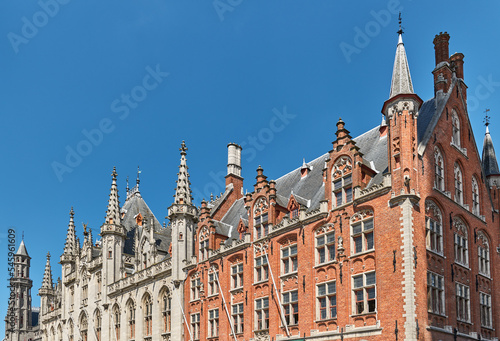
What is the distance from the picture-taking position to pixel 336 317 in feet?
112

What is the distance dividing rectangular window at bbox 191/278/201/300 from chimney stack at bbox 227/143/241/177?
11.7 metres

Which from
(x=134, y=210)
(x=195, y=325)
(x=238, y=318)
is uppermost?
(x=134, y=210)

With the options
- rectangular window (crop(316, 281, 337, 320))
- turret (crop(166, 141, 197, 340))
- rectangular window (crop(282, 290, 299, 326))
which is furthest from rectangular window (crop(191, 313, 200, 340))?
rectangular window (crop(316, 281, 337, 320))

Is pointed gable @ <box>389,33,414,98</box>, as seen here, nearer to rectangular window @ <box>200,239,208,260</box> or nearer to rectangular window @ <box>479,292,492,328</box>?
rectangular window @ <box>479,292,492,328</box>

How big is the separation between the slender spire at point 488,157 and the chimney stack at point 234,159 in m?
21.6

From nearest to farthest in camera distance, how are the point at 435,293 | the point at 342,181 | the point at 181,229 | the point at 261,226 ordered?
the point at 435,293
the point at 342,181
the point at 261,226
the point at 181,229

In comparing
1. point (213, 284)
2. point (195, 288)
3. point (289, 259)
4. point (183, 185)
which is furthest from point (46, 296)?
point (289, 259)

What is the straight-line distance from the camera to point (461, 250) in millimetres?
35844

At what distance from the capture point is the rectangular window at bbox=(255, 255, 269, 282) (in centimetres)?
4014

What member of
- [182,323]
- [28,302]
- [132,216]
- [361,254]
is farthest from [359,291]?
[28,302]

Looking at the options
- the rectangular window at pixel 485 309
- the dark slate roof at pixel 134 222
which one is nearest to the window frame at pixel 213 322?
the dark slate roof at pixel 134 222

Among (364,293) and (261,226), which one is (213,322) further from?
(364,293)

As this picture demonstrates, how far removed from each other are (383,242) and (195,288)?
63.2ft

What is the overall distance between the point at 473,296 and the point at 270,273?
1262 centimetres
